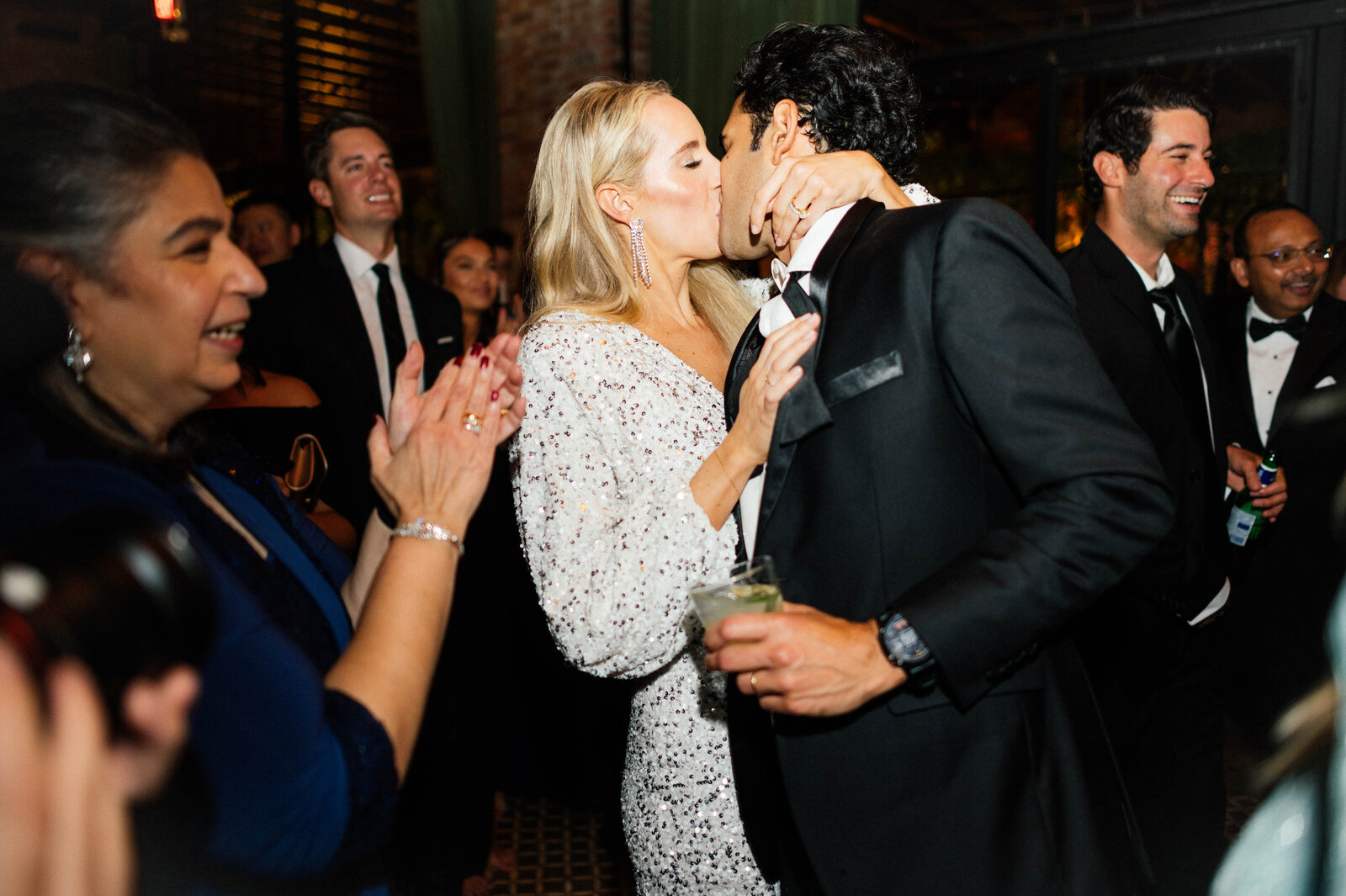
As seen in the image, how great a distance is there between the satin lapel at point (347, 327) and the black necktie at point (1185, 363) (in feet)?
7.62

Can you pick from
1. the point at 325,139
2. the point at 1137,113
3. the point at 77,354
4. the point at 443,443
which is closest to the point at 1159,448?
the point at 1137,113

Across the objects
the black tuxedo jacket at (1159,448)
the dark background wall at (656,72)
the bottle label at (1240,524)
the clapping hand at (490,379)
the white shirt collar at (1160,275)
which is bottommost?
the bottle label at (1240,524)

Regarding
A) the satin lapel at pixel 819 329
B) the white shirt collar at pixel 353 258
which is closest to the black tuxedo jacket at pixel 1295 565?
the satin lapel at pixel 819 329

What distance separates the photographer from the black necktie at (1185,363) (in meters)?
2.38

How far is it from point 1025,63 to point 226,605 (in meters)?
4.68

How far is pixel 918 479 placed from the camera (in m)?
1.13

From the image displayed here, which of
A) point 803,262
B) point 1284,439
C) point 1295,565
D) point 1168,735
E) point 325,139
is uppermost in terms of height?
point 325,139

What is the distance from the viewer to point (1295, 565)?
3014 mm

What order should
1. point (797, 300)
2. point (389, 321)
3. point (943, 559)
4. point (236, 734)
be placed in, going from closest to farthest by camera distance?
1. point (236, 734)
2. point (943, 559)
3. point (797, 300)
4. point (389, 321)

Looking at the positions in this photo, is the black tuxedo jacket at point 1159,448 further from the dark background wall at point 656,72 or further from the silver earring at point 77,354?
the silver earring at point 77,354

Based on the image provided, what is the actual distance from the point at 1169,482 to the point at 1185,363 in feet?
1.33

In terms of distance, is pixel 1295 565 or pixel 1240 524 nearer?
pixel 1240 524

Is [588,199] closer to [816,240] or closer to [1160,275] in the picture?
[816,240]

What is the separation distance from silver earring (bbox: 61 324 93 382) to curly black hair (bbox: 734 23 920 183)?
1096 mm
